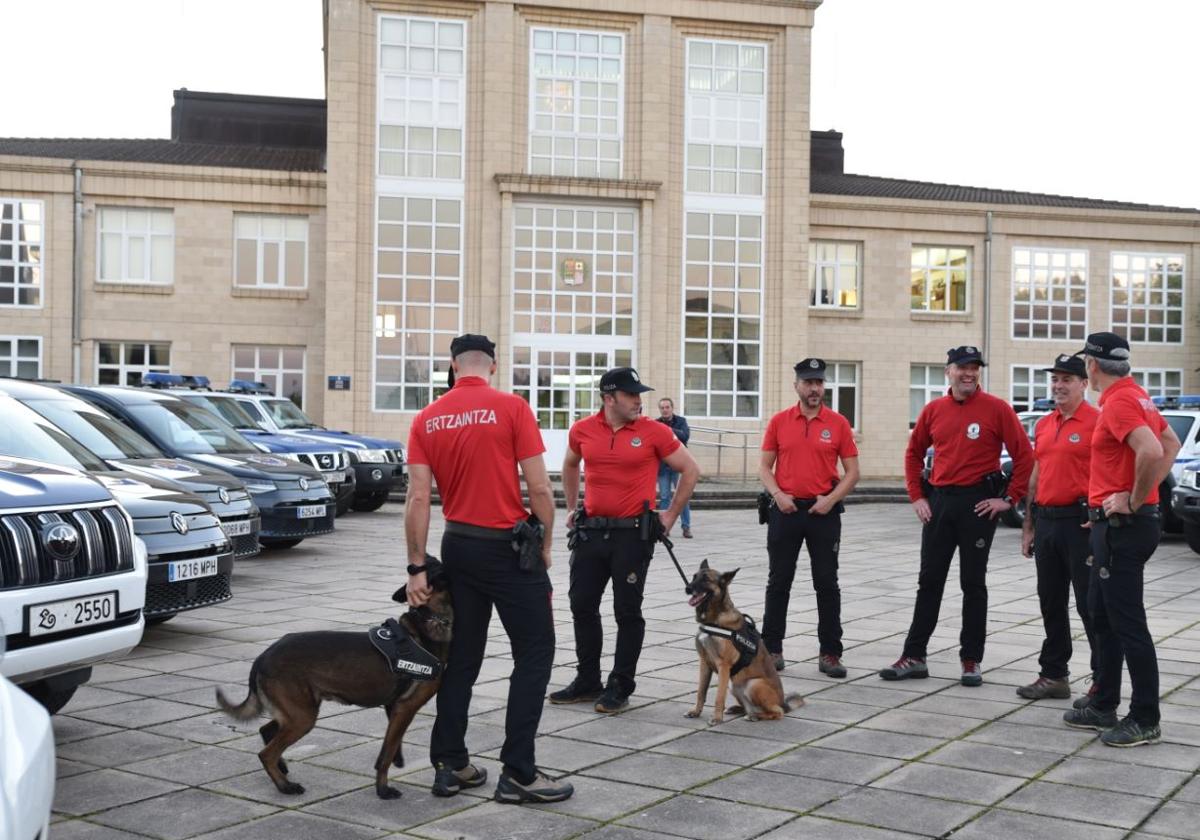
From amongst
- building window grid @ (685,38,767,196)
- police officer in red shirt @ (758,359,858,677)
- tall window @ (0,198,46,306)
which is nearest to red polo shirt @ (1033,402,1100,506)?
police officer in red shirt @ (758,359,858,677)

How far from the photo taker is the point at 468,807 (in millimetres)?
5320

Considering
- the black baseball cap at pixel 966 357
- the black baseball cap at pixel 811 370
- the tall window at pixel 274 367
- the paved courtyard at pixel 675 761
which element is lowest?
the paved courtyard at pixel 675 761

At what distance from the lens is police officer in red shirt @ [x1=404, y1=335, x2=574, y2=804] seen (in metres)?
5.45

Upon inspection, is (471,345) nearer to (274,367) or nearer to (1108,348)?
(1108,348)

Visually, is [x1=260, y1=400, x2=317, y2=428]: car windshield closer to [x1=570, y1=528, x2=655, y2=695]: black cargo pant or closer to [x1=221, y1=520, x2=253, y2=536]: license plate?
[x1=221, y1=520, x2=253, y2=536]: license plate

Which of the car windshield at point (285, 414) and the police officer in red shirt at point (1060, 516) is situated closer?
the police officer in red shirt at point (1060, 516)

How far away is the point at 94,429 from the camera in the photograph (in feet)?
35.2

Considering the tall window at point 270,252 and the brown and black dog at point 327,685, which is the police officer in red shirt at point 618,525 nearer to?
the brown and black dog at point 327,685

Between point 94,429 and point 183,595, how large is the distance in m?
2.74

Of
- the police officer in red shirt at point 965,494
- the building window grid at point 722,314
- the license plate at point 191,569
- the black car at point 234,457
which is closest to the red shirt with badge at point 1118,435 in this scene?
the police officer in red shirt at point 965,494

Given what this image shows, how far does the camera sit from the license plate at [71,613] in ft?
18.0

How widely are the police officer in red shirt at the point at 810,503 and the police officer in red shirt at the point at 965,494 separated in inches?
17.6

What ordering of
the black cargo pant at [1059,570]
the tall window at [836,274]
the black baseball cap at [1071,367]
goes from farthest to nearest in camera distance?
the tall window at [836,274] → the black baseball cap at [1071,367] → the black cargo pant at [1059,570]

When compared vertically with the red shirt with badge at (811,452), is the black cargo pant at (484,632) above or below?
below
